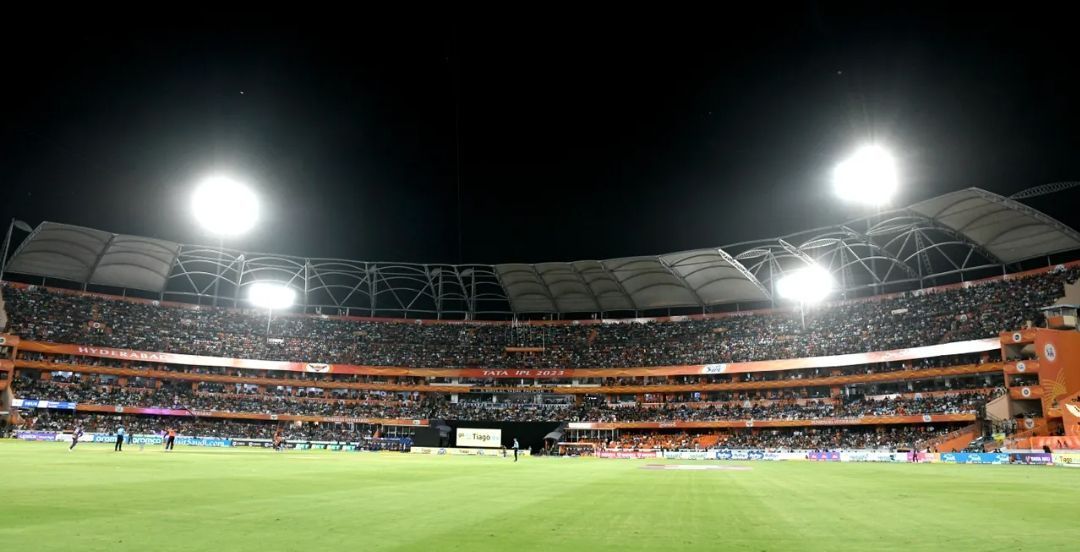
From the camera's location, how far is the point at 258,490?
49.2 feet

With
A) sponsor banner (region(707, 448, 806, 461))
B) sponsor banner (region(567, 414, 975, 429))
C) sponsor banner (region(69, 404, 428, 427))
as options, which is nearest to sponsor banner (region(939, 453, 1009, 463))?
sponsor banner (region(567, 414, 975, 429))

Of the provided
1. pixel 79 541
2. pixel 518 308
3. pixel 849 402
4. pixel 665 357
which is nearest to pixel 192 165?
pixel 79 541

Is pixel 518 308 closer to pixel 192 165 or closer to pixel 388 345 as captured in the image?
pixel 388 345

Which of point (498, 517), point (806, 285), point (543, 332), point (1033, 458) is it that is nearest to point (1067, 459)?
point (1033, 458)

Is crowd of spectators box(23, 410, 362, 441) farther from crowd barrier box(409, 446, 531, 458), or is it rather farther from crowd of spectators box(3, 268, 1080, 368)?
crowd barrier box(409, 446, 531, 458)

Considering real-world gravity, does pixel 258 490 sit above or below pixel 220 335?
below

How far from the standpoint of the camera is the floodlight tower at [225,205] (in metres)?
48.0

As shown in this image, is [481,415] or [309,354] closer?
[481,415]

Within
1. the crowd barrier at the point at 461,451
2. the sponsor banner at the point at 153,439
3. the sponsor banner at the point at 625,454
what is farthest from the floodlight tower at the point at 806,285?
the sponsor banner at the point at 153,439

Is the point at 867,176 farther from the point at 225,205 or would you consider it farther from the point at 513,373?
the point at 513,373

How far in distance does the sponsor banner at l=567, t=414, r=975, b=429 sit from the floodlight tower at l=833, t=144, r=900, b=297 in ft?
64.8

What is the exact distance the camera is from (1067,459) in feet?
125

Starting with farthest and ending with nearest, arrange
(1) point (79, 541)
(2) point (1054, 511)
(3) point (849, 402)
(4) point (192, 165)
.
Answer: (3) point (849, 402)
(4) point (192, 165)
(2) point (1054, 511)
(1) point (79, 541)

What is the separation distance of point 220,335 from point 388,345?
68.9ft
